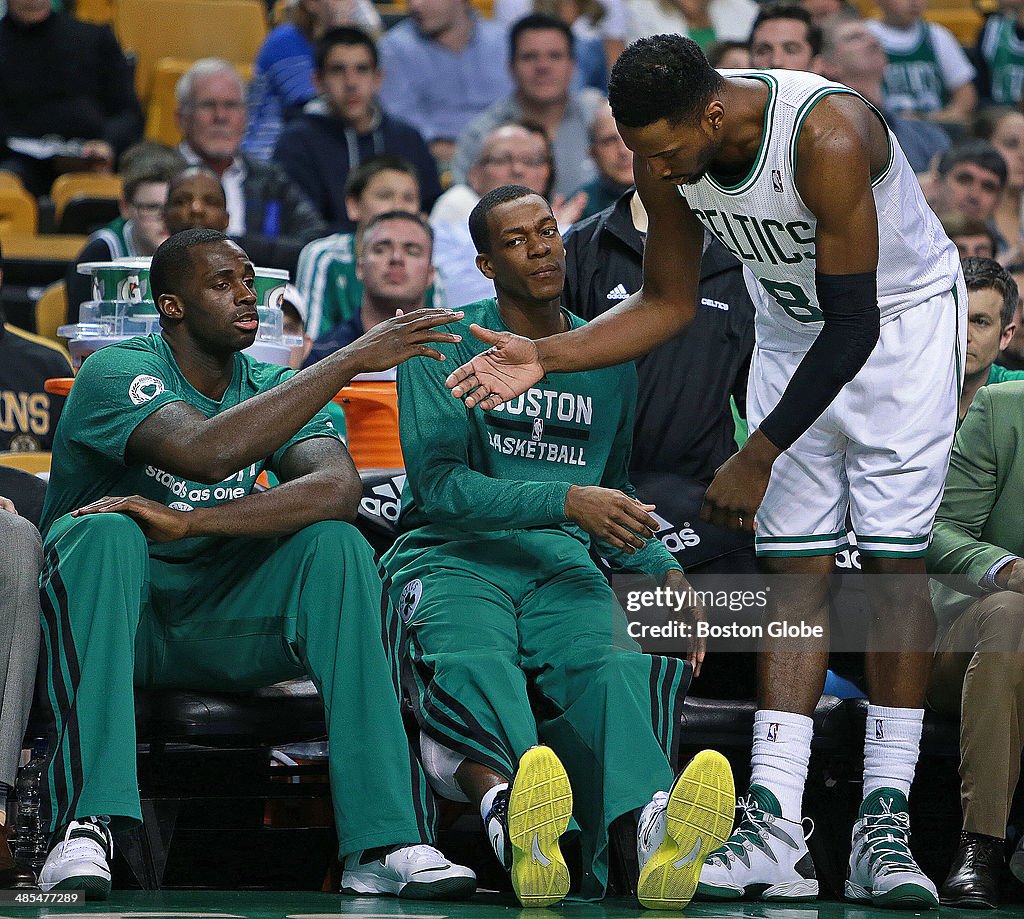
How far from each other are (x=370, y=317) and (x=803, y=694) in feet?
8.54

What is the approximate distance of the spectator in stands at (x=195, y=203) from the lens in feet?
18.0

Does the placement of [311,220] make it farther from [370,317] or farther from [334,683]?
[334,683]

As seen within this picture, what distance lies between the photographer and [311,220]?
6.96 metres

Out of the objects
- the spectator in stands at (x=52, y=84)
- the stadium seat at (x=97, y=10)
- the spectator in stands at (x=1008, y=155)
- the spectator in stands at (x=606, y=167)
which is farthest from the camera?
the stadium seat at (x=97, y=10)

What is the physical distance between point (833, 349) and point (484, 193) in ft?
11.7

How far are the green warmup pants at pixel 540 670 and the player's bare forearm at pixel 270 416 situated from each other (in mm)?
445

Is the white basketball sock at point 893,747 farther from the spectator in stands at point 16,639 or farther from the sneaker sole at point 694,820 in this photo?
the spectator in stands at point 16,639

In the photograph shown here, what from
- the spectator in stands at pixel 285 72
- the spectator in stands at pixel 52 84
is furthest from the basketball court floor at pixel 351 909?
the spectator in stands at pixel 285 72

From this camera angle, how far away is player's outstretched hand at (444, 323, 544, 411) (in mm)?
3264

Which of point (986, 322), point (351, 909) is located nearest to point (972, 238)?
point (986, 322)

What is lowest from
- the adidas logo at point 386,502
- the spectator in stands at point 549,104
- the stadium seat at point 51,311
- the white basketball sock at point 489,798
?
the white basketball sock at point 489,798

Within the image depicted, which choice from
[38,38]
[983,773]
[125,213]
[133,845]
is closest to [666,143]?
[983,773]

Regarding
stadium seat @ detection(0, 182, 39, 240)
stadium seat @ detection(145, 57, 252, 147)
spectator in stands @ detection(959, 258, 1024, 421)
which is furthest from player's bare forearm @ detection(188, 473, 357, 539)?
stadium seat @ detection(145, 57, 252, 147)

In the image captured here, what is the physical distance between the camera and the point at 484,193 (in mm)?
6430
